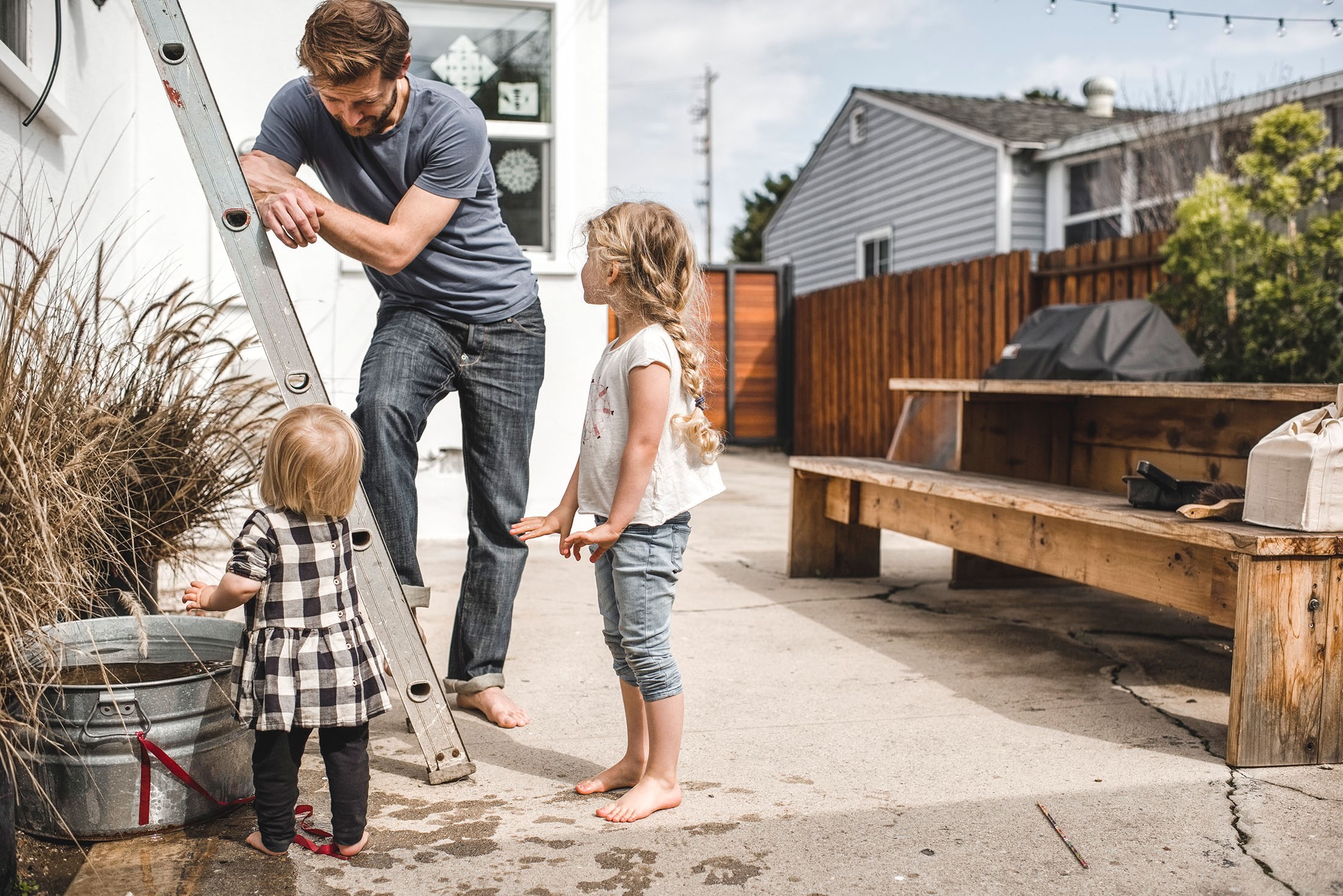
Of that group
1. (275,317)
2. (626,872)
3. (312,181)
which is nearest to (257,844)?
(626,872)

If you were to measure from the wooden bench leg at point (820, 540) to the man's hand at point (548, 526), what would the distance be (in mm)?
2663

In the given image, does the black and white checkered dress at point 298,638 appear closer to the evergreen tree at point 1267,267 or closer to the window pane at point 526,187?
the window pane at point 526,187

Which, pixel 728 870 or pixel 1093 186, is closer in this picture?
pixel 728 870

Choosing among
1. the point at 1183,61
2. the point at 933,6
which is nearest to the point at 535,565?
the point at 1183,61

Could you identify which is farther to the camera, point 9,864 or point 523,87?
point 523,87

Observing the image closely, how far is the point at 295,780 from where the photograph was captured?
208 cm

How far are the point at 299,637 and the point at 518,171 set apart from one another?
435 cm

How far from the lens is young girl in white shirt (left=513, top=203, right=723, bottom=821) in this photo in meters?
2.28

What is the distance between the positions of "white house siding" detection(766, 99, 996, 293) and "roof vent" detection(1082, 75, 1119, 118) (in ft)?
11.4

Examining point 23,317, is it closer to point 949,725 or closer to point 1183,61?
point 949,725

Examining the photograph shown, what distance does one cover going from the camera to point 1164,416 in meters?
4.45

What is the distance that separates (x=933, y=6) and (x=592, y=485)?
589 inches

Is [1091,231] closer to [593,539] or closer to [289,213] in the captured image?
[593,539]

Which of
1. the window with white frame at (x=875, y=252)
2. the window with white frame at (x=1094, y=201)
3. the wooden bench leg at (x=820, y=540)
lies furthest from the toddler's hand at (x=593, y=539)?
the window with white frame at (x=875, y=252)
